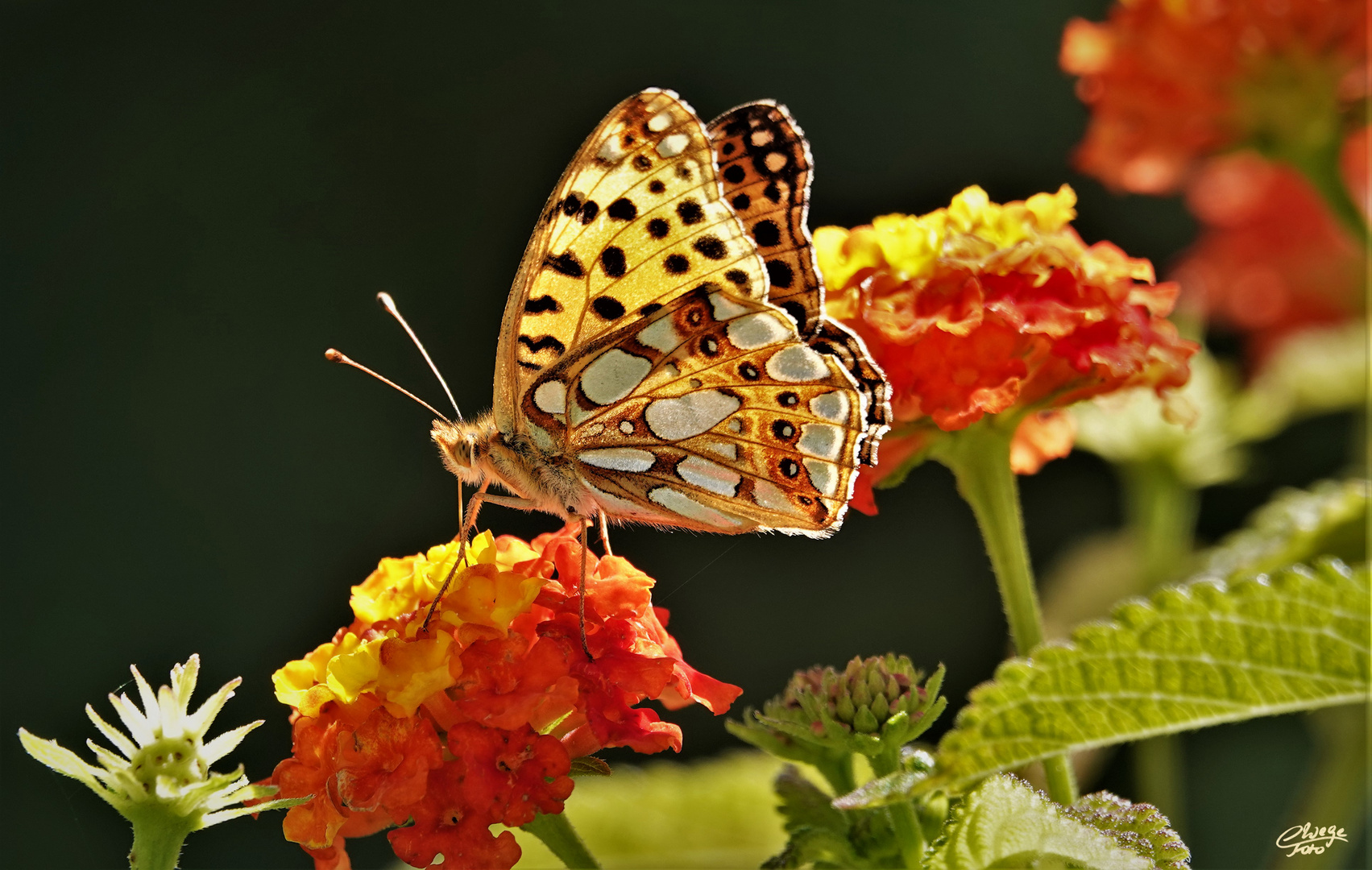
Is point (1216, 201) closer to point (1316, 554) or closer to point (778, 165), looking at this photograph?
point (1316, 554)

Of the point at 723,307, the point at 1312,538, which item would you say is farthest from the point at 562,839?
the point at 1312,538

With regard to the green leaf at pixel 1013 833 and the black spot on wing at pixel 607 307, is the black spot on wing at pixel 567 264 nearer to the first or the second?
the black spot on wing at pixel 607 307

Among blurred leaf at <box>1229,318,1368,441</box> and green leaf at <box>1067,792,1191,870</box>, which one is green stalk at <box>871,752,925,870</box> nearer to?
green leaf at <box>1067,792,1191,870</box>

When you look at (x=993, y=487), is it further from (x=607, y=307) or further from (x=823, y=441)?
(x=607, y=307)

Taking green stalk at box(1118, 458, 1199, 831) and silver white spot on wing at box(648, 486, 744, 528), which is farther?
green stalk at box(1118, 458, 1199, 831)

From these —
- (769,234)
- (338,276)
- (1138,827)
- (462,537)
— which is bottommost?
(1138,827)

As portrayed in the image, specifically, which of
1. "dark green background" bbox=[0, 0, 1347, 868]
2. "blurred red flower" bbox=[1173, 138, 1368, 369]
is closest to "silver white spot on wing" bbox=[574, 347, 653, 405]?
"blurred red flower" bbox=[1173, 138, 1368, 369]

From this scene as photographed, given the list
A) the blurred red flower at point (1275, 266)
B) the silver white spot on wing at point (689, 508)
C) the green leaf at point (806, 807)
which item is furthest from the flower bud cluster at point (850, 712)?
the blurred red flower at point (1275, 266)
